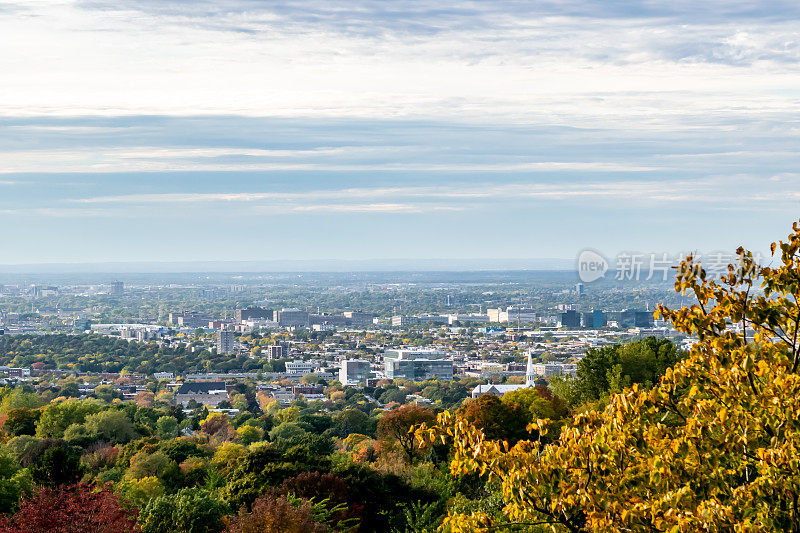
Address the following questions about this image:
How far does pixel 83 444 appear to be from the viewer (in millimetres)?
31797

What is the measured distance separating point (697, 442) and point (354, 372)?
9773cm

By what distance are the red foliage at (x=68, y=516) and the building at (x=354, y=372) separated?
284 ft

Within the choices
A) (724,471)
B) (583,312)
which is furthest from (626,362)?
(583,312)

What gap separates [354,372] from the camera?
10269 cm

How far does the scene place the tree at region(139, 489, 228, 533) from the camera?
1501 centimetres

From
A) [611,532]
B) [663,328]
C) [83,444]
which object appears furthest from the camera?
[663,328]

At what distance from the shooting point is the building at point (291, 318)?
564 feet

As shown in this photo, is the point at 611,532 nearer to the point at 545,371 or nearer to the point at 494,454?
the point at 494,454

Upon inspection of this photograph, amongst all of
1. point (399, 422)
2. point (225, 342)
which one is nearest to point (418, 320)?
point (225, 342)

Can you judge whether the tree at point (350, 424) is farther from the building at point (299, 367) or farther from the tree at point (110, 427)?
the building at point (299, 367)

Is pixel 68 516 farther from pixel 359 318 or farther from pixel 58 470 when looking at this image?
pixel 359 318

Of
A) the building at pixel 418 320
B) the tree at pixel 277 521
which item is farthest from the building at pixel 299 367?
the tree at pixel 277 521

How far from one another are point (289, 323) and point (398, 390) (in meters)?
92.3

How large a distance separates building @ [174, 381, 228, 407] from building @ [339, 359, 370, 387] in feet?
59.9
